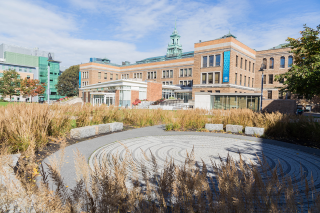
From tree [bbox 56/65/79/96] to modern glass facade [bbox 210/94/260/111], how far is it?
174 ft

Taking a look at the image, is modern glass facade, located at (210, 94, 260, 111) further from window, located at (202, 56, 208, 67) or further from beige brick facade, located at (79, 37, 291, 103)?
window, located at (202, 56, 208, 67)

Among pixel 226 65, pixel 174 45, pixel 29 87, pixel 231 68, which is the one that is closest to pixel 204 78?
pixel 226 65

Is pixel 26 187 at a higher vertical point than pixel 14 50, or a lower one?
lower

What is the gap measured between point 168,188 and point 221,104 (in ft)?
92.9

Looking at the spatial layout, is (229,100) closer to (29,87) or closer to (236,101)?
(236,101)

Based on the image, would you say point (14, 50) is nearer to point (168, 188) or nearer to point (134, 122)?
point (134, 122)

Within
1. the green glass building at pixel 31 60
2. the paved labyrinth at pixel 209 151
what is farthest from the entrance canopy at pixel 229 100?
the green glass building at pixel 31 60

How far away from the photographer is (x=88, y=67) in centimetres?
6309

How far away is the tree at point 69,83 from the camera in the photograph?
213 ft

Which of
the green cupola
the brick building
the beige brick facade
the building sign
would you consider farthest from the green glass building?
the building sign

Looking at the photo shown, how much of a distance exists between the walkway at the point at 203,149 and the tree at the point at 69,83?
210ft

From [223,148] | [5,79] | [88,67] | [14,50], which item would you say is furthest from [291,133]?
[14,50]

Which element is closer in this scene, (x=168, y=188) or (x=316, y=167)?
(x=168, y=188)

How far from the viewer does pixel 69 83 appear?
65.4 m
